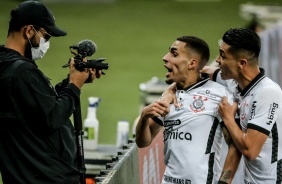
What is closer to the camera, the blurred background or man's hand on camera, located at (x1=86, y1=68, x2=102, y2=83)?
man's hand on camera, located at (x1=86, y1=68, x2=102, y2=83)

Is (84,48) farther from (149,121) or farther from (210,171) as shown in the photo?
(210,171)

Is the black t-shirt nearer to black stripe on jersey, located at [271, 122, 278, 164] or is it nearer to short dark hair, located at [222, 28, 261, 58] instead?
short dark hair, located at [222, 28, 261, 58]

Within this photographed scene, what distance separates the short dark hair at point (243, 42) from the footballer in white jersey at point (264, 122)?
6.5 inches

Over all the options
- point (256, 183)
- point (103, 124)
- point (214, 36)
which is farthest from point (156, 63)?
point (256, 183)

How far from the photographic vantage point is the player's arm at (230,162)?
4.59 meters

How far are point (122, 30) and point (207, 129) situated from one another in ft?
42.3

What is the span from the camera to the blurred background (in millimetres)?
12719

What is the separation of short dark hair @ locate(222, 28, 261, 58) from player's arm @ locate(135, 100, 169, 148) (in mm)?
512

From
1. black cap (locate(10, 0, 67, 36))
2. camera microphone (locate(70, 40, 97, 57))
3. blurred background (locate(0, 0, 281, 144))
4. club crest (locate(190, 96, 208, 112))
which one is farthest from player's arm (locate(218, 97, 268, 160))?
blurred background (locate(0, 0, 281, 144))

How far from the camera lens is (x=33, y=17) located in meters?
4.46

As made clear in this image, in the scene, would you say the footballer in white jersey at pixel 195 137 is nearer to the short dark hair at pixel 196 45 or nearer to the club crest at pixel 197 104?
the club crest at pixel 197 104

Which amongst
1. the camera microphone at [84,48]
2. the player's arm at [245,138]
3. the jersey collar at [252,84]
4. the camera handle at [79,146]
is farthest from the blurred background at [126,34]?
the player's arm at [245,138]

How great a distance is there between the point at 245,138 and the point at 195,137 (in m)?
0.28

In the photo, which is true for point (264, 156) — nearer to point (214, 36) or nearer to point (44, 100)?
point (44, 100)
